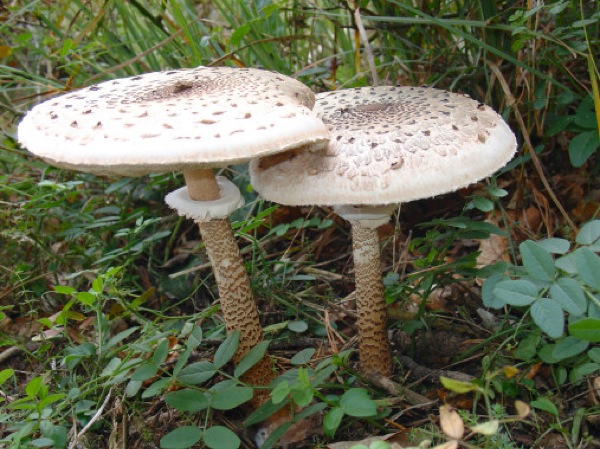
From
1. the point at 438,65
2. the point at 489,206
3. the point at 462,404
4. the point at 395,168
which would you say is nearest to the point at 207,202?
the point at 395,168

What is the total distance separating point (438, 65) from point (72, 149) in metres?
2.11

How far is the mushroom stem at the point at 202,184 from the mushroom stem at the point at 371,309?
2.06 ft

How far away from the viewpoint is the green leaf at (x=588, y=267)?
61.9 inches

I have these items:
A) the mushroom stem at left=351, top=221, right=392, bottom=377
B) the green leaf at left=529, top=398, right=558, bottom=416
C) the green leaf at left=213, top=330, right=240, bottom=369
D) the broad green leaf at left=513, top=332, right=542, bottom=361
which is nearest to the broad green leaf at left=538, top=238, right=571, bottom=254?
the broad green leaf at left=513, top=332, right=542, bottom=361

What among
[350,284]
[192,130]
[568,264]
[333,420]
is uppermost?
[192,130]

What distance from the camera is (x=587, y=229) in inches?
70.0

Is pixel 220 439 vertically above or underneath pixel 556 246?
underneath

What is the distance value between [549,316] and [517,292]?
0.40ft

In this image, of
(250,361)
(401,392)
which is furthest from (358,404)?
(401,392)

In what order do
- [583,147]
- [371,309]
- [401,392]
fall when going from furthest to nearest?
[583,147] < [371,309] < [401,392]

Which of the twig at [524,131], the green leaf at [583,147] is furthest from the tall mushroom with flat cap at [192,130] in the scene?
the green leaf at [583,147]

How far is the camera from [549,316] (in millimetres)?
1562

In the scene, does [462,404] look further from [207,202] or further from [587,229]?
[207,202]

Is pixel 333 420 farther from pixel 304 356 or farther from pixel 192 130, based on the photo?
pixel 192 130
